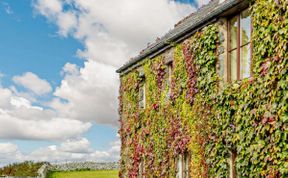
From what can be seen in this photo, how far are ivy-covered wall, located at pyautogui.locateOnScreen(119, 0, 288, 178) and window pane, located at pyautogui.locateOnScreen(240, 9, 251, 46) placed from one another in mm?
727

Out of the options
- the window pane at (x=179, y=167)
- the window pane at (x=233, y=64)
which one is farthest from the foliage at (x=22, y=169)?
the window pane at (x=233, y=64)

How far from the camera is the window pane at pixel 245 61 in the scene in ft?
42.0

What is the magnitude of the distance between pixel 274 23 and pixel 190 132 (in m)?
5.05

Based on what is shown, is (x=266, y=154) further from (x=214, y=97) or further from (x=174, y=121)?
(x=174, y=121)

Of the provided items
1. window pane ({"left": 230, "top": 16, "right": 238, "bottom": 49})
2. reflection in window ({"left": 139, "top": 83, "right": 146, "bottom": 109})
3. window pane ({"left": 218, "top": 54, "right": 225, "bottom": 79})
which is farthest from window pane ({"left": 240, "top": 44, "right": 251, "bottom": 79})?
reflection in window ({"left": 139, "top": 83, "right": 146, "bottom": 109})

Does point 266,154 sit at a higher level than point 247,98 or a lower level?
lower

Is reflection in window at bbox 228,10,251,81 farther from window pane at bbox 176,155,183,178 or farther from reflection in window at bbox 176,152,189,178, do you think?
window pane at bbox 176,155,183,178

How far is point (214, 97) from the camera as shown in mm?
13750

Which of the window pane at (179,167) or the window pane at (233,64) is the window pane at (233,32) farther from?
the window pane at (179,167)

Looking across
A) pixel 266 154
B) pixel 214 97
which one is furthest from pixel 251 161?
pixel 214 97

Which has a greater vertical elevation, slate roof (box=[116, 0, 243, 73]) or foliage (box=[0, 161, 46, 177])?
slate roof (box=[116, 0, 243, 73])

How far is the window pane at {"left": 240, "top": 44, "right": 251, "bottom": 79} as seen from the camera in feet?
42.0

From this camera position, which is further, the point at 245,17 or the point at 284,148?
the point at 245,17

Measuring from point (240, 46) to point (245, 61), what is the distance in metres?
0.53
